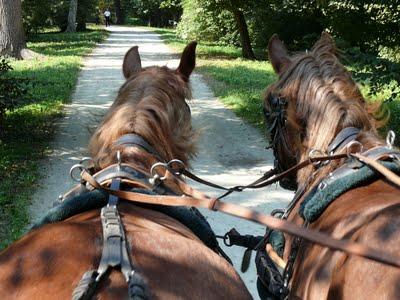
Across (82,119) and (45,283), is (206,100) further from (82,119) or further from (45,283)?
(45,283)

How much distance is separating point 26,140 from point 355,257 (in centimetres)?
865

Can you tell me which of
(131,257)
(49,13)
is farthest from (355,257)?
(49,13)

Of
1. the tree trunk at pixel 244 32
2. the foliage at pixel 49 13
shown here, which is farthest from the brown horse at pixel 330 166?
the foliage at pixel 49 13

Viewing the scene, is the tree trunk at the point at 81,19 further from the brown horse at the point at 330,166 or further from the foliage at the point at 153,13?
the brown horse at the point at 330,166

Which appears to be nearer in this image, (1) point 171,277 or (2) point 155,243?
(1) point 171,277

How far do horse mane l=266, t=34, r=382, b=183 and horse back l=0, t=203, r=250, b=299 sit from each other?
1.23 meters

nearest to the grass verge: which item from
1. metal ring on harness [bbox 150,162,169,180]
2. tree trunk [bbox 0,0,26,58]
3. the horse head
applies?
the horse head

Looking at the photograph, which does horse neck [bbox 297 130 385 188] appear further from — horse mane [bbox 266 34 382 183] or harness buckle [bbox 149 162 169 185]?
harness buckle [bbox 149 162 169 185]

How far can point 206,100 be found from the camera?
1427cm

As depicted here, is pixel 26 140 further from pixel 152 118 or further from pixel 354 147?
pixel 354 147

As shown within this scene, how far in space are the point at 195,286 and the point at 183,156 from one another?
5.10 feet

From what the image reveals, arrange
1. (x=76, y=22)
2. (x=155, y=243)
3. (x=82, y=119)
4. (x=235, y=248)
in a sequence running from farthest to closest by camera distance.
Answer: (x=76, y=22), (x=82, y=119), (x=235, y=248), (x=155, y=243)

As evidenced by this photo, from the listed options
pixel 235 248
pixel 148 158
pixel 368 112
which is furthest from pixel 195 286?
pixel 235 248

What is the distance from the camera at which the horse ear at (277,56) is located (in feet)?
12.6
